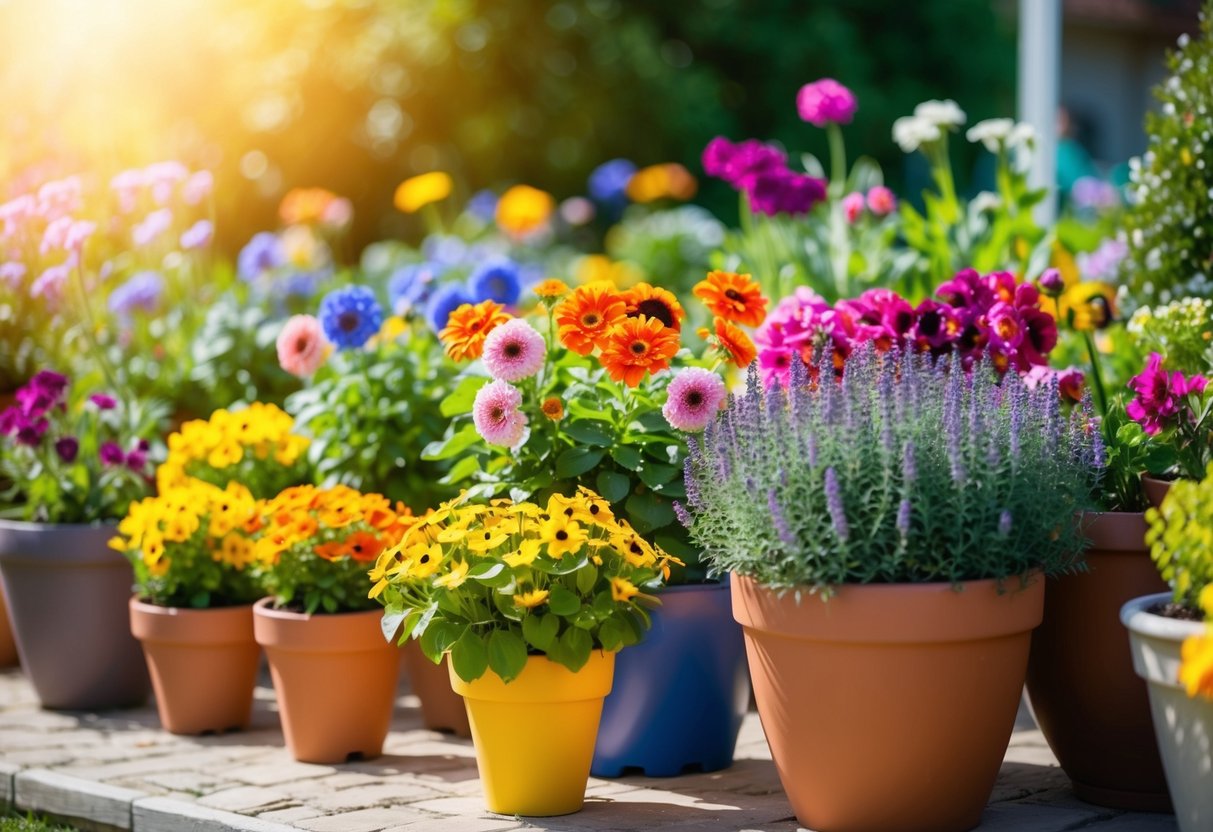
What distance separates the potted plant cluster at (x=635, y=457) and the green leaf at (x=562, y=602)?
287mm

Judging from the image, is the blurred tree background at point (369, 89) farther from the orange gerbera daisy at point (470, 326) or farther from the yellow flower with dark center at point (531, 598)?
the yellow flower with dark center at point (531, 598)

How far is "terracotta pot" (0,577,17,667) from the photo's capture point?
5.08 meters

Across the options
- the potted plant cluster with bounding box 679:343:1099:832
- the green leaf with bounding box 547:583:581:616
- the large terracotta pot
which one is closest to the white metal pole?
the potted plant cluster with bounding box 679:343:1099:832

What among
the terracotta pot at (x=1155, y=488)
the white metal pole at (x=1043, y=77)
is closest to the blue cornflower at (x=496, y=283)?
the terracotta pot at (x=1155, y=488)

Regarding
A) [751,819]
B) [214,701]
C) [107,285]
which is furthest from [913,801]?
[107,285]

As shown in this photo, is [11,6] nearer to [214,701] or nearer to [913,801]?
[214,701]

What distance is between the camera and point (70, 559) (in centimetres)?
431

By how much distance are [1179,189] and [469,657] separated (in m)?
2.29

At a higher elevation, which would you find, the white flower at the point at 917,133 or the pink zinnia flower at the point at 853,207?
the white flower at the point at 917,133

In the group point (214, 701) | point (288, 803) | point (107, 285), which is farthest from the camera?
point (107, 285)

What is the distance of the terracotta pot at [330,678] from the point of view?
3625mm

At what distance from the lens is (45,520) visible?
14.6 ft

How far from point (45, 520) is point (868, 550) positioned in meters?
2.73

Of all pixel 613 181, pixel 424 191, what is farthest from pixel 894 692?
pixel 613 181
